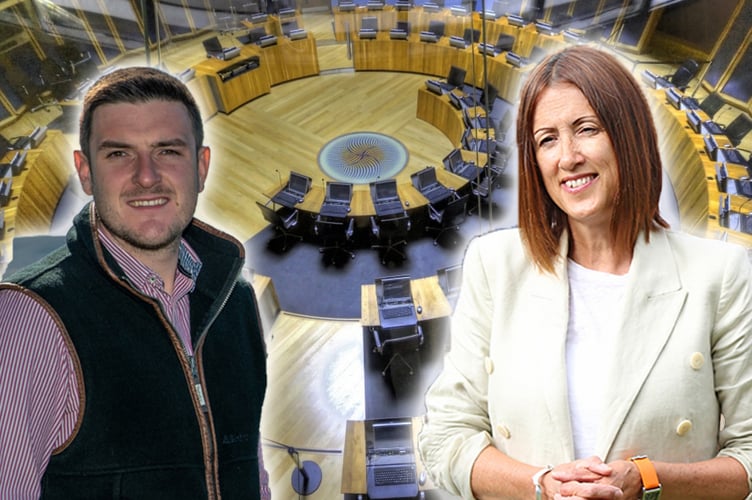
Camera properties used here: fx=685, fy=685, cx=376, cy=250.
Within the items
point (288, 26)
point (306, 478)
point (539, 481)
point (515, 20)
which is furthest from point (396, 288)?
point (288, 26)

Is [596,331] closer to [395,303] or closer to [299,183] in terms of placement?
[395,303]

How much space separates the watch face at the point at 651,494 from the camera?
133 centimetres

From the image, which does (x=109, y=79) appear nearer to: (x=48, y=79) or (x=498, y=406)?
(x=498, y=406)

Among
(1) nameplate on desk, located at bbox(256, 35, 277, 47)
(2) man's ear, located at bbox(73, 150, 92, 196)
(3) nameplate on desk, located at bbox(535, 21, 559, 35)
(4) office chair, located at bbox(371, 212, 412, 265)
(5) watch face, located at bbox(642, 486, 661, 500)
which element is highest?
(2) man's ear, located at bbox(73, 150, 92, 196)

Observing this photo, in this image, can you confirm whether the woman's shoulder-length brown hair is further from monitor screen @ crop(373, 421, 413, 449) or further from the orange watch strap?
monitor screen @ crop(373, 421, 413, 449)

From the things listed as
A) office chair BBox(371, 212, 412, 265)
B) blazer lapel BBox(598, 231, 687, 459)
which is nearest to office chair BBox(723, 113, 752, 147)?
office chair BBox(371, 212, 412, 265)

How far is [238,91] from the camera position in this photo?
34.7ft

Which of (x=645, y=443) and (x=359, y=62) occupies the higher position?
(x=645, y=443)

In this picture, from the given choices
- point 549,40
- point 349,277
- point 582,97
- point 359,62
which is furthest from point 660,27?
point 582,97

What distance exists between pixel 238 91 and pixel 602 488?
1005 cm

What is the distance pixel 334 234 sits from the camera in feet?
26.8

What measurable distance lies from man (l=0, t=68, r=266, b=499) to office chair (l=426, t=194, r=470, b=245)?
6.46m

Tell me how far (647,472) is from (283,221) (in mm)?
7000

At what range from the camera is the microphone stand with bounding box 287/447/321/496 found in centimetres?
540
